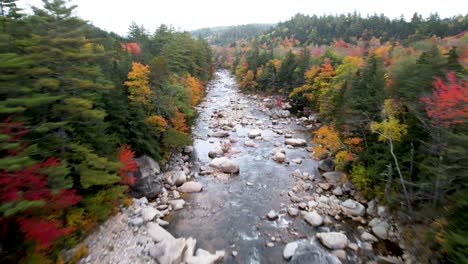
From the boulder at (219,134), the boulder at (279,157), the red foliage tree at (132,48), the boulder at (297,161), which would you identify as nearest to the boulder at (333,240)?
the boulder at (297,161)

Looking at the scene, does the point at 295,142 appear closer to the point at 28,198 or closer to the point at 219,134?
the point at 219,134

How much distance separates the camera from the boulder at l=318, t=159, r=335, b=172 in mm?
21352

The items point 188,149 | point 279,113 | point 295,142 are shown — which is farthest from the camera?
point 279,113

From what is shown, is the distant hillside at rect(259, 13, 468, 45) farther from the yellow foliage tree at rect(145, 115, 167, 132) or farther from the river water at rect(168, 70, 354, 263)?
the yellow foliage tree at rect(145, 115, 167, 132)

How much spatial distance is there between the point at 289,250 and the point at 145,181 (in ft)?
34.4

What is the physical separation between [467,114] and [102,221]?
58.8 ft

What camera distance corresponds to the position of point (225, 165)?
70.5 feet

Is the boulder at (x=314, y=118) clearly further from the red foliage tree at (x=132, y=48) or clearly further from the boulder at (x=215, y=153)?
the red foliage tree at (x=132, y=48)

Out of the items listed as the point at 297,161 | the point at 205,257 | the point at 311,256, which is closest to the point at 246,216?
the point at 205,257

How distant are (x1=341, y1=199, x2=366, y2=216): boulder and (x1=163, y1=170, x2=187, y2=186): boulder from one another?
11.6m

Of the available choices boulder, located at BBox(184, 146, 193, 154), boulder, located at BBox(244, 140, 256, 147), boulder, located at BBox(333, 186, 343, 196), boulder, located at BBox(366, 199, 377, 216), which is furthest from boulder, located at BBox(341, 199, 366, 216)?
boulder, located at BBox(184, 146, 193, 154)

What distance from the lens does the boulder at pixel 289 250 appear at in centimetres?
1243

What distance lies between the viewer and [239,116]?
124 feet

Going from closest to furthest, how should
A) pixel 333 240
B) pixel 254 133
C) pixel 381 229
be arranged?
pixel 333 240, pixel 381 229, pixel 254 133
